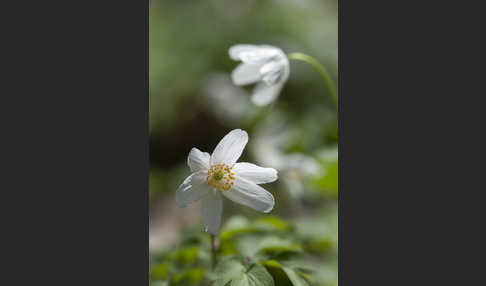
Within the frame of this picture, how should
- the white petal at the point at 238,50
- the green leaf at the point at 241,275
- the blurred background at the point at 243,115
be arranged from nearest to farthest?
the green leaf at the point at 241,275 < the white petal at the point at 238,50 < the blurred background at the point at 243,115

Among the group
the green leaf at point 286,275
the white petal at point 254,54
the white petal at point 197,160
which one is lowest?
the green leaf at point 286,275

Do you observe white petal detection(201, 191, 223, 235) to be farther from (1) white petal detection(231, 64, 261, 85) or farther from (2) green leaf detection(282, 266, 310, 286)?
(1) white petal detection(231, 64, 261, 85)

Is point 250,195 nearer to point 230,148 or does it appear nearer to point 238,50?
point 230,148

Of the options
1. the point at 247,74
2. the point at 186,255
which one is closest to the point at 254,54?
the point at 247,74

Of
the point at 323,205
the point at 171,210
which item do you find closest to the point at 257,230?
the point at 323,205

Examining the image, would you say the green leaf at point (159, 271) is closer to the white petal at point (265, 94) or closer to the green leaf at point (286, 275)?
the green leaf at point (286, 275)

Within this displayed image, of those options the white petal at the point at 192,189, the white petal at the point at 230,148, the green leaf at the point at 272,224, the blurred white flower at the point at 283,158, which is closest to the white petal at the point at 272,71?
the white petal at the point at 230,148
